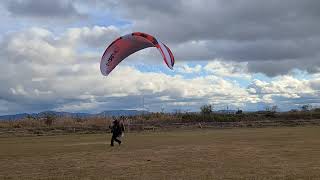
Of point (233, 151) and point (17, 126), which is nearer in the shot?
point (233, 151)

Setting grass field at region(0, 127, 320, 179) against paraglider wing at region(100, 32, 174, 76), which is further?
paraglider wing at region(100, 32, 174, 76)

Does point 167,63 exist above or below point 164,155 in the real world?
above

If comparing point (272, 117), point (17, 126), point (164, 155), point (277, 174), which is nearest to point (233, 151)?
point (164, 155)

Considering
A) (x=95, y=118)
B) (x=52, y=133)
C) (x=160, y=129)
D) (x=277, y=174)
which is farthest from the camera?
(x=95, y=118)

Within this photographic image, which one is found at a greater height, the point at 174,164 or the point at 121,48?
the point at 121,48

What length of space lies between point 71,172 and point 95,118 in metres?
46.7

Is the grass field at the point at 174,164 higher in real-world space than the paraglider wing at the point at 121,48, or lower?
lower

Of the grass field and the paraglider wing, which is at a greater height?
the paraglider wing

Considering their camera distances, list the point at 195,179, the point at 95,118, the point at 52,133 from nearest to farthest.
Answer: the point at 195,179, the point at 52,133, the point at 95,118

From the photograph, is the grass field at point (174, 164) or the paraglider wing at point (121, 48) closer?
the grass field at point (174, 164)

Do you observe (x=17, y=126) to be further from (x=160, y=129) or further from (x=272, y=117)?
(x=272, y=117)

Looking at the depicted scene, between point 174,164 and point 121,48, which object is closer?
point 174,164

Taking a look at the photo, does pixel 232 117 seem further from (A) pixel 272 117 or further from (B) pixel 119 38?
(B) pixel 119 38

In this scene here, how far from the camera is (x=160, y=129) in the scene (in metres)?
55.4
